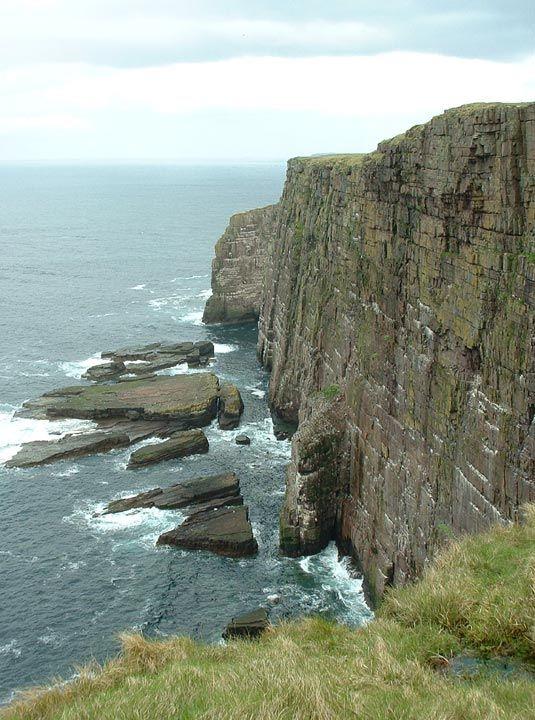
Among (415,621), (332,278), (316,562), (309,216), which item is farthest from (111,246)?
(415,621)

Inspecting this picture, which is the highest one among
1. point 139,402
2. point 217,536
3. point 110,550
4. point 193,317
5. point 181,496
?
point 193,317

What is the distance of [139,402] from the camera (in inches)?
2586

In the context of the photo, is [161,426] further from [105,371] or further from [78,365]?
[78,365]

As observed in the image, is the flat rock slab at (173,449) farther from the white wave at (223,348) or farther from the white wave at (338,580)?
the white wave at (223,348)

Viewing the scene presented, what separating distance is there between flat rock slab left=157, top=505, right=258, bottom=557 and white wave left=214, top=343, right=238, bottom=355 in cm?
3999

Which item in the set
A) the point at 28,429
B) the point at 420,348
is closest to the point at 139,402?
the point at 28,429

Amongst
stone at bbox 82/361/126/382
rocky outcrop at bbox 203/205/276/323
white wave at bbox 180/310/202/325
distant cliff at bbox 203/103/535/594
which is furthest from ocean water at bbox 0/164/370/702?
rocky outcrop at bbox 203/205/276/323

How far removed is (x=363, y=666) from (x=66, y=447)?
45.9m

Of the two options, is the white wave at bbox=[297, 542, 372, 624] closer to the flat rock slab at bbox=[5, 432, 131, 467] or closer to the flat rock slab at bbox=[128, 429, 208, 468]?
the flat rock slab at bbox=[128, 429, 208, 468]

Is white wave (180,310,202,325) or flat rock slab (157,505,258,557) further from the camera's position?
white wave (180,310,202,325)

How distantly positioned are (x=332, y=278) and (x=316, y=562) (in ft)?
64.4

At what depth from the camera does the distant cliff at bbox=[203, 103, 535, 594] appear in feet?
85.4

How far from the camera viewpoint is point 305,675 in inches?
587

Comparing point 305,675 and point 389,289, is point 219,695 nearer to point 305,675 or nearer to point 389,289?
point 305,675
